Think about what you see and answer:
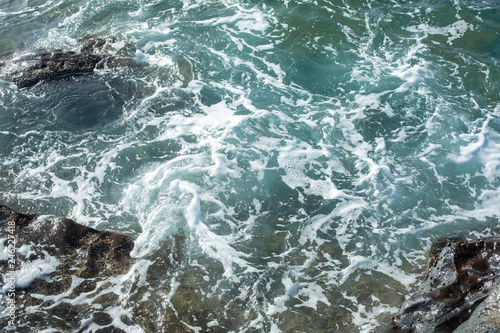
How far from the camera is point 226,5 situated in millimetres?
11500

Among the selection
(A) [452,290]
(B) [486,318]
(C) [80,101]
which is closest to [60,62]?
(C) [80,101]

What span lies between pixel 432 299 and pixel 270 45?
→ 25.2 feet

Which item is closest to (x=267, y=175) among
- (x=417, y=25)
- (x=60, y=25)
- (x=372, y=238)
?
(x=372, y=238)

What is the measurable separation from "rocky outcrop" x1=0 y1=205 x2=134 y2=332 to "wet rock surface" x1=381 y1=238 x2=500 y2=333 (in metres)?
3.71

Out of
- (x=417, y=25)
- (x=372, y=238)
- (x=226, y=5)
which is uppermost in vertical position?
(x=226, y=5)

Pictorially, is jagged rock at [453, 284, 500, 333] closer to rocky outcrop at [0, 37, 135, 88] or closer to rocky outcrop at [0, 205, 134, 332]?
rocky outcrop at [0, 205, 134, 332]

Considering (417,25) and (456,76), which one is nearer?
(456,76)

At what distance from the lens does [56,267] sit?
16.9ft

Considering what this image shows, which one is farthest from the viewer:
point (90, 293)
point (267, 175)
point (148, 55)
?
point (148, 55)

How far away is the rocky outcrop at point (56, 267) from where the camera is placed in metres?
4.63

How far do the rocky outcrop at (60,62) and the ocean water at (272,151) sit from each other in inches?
11.0

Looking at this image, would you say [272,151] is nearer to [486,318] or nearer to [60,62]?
[486,318]

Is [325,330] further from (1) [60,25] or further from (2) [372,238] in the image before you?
(1) [60,25]

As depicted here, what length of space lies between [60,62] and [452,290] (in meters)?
9.54
